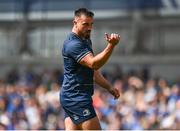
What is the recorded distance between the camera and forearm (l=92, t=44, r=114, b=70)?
24.2 feet

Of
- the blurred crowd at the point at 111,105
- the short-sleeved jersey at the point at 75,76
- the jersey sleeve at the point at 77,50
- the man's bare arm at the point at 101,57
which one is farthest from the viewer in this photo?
the blurred crowd at the point at 111,105

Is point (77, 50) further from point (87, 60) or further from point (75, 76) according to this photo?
point (75, 76)

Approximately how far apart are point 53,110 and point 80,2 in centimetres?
652

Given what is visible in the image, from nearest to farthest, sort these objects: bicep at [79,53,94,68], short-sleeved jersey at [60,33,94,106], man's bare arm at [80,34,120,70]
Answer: man's bare arm at [80,34,120,70] < bicep at [79,53,94,68] < short-sleeved jersey at [60,33,94,106]

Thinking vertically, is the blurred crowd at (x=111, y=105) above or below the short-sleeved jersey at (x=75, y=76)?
below

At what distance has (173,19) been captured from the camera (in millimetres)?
20281

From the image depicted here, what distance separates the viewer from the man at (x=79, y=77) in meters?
7.87

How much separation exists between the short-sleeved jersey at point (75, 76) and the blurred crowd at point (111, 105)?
13.7 ft

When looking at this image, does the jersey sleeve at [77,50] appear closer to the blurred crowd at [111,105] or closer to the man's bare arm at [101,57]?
the man's bare arm at [101,57]

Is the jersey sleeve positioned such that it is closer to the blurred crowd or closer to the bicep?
the bicep

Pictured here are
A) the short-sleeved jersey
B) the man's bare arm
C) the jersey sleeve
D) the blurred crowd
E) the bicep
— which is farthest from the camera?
the blurred crowd

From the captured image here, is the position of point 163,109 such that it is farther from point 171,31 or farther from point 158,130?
point 171,31

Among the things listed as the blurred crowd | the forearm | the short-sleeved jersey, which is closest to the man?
the short-sleeved jersey

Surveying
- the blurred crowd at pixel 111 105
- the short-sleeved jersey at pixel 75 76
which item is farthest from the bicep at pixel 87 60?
the blurred crowd at pixel 111 105
